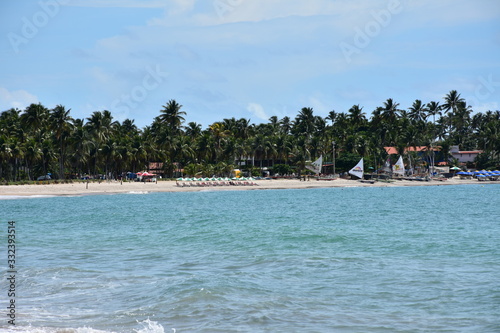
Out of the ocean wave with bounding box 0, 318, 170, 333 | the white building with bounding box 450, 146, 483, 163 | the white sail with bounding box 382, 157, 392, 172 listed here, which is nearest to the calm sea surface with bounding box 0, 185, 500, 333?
the ocean wave with bounding box 0, 318, 170, 333

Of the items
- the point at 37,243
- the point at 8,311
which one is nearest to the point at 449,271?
the point at 8,311

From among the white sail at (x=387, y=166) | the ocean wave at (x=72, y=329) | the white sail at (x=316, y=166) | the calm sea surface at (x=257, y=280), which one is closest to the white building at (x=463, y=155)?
the white sail at (x=387, y=166)

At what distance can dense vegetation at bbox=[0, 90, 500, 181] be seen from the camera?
80.3 metres

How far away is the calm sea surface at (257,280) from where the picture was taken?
34.2ft

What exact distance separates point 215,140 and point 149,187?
89.9 feet

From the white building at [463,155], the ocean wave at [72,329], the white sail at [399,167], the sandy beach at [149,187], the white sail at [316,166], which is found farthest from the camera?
the white building at [463,155]

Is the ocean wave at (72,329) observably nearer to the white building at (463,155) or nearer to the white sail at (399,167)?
the white sail at (399,167)

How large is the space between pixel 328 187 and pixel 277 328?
72.2 m

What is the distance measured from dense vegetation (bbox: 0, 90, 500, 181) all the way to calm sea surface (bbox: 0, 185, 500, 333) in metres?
55.1

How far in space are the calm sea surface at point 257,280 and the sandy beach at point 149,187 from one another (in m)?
35.0

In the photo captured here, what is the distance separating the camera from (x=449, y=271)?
1506cm

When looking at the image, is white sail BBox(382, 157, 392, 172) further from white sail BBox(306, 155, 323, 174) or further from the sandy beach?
white sail BBox(306, 155, 323, 174)

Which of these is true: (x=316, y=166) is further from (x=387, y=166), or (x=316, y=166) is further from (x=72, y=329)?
(x=72, y=329)

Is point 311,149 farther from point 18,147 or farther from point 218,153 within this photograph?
point 18,147
